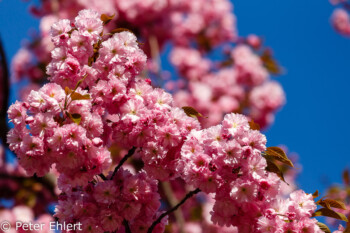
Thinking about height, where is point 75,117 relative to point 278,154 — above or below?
above

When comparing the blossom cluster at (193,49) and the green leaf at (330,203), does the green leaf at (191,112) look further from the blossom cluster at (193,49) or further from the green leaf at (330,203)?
the blossom cluster at (193,49)

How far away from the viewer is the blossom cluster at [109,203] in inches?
72.4

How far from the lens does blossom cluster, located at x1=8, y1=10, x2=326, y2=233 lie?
5.76 feet

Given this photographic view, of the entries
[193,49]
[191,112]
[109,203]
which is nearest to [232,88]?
[193,49]

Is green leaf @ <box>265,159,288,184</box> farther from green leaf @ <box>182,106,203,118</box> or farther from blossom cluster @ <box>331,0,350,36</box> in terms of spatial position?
blossom cluster @ <box>331,0,350,36</box>

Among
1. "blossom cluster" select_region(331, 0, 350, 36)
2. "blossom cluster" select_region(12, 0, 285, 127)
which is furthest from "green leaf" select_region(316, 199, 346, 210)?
"blossom cluster" select_region(331, 0, 350, 36)

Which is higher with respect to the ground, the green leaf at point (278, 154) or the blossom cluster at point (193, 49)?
the blossom cluster at point (193, 49)

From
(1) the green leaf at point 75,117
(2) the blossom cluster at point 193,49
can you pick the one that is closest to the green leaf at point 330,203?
(1) the green leaf at point 75,117

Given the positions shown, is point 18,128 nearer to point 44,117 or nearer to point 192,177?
point 44,117

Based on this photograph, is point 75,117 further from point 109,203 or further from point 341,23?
point 341,23

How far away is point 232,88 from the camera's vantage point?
8.14m

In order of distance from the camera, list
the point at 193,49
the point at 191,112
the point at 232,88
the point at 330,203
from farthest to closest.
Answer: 1. the point at 193,49
2. the point at 232,88
3. the point at 191,112
4. the point at 330,203

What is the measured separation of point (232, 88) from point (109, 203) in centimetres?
652

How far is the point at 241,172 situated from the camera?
181cm
